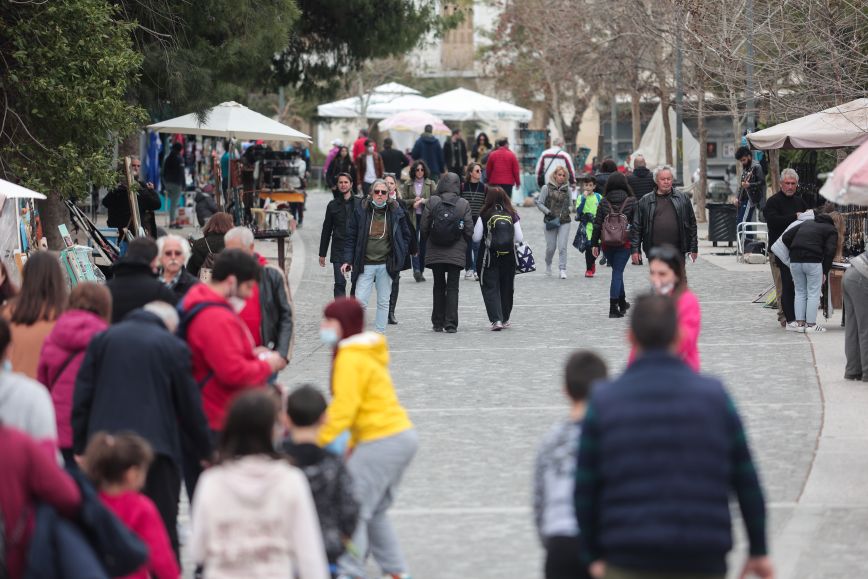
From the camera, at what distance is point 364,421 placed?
6.82m

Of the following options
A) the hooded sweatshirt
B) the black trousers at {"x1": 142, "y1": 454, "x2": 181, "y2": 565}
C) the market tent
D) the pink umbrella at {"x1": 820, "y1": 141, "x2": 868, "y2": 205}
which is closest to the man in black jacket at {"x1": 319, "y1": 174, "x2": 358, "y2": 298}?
the pink umbrella at {"x1": 820, "y1": 141, "x2": 868, "y2": 205}

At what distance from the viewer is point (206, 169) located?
133 feet

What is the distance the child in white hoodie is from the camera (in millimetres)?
4969

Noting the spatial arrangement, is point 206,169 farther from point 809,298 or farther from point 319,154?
point 319,154

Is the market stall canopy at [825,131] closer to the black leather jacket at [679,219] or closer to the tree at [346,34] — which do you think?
the black leather jacket at [679,219]

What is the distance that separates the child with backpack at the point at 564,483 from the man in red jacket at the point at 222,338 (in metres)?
2.22

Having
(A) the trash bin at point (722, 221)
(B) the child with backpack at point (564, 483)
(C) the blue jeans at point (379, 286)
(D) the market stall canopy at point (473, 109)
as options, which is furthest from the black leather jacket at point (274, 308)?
(D) the market stall canopy at point (473, 109)

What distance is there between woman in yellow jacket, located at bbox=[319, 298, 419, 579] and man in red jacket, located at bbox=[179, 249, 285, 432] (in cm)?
54

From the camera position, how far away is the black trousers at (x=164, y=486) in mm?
7012

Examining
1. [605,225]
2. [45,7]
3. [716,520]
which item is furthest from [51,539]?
[605,225]

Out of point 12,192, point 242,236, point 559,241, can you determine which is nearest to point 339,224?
point 559,241

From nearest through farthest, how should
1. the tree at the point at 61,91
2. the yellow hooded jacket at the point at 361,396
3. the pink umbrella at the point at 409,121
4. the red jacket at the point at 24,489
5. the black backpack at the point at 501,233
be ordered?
the red jacket at the point at 24,489 → the yellow hooded jacket at the point at 361,396 → the tree at the point at 61,91 → the black backpack at the point at 501,233 → the pink umbrella at the point at 409,121

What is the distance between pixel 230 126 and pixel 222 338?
15857 mm

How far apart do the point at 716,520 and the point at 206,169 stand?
36.9 meters
